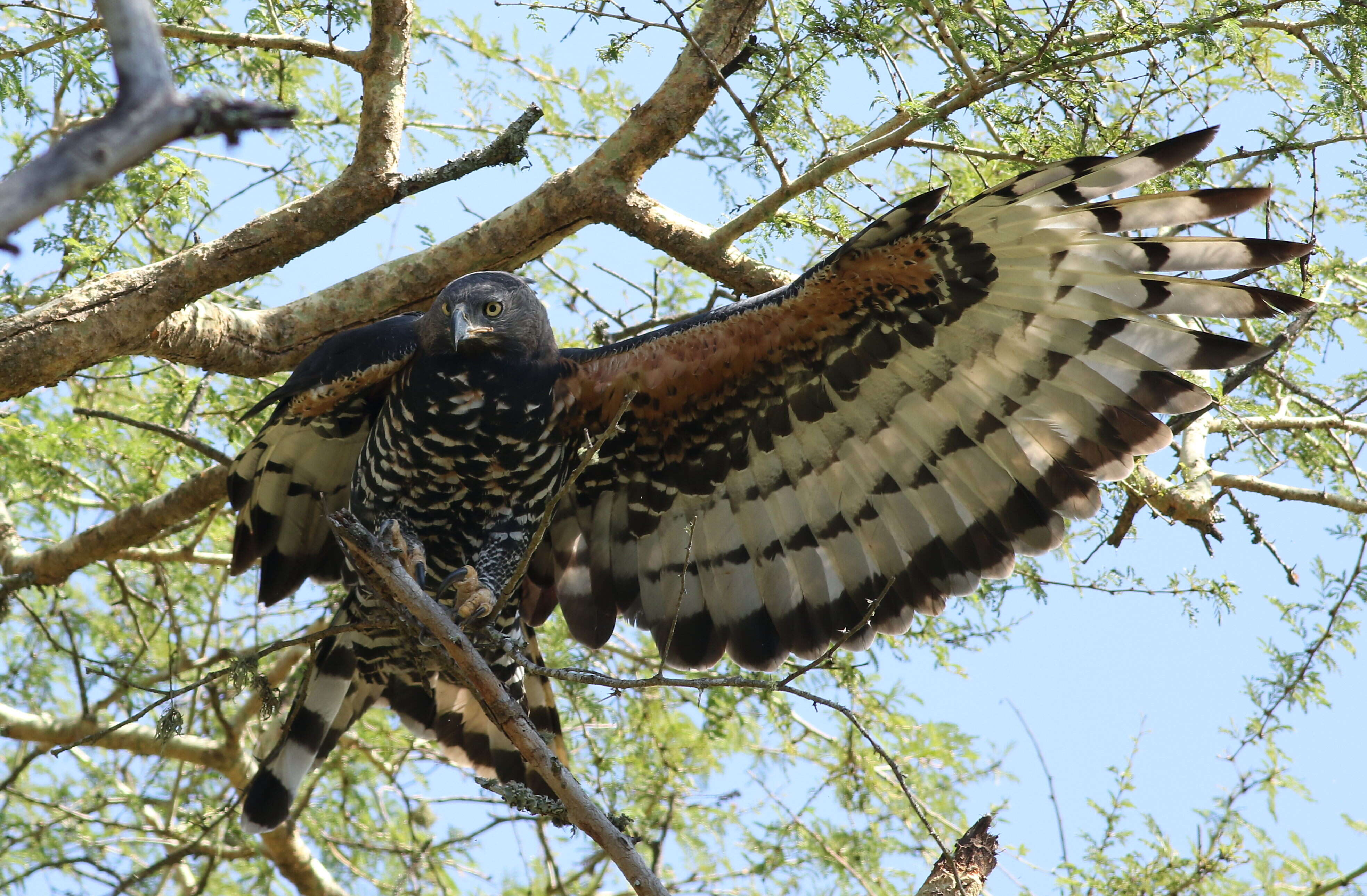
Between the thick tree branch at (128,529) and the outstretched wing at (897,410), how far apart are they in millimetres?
1512

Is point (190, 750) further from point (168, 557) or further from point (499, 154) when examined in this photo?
point (499, 154)

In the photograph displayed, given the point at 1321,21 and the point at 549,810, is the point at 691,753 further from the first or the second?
the point at 1321,21

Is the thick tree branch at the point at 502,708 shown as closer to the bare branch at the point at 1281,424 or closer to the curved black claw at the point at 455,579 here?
the curved black claw at the point at 455,579

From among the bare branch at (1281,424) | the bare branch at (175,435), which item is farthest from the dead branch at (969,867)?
the bare branch at (175,435)

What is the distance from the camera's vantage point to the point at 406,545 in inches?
163

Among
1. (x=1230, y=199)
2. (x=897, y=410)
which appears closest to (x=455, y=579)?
(x=897, y=410)

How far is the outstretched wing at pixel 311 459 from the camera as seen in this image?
419 cm

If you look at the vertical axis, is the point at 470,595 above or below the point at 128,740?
below

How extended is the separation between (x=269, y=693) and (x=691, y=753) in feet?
9.63

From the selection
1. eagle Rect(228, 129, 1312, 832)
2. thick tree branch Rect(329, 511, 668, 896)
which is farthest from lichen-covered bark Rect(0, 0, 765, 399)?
thick tree branch Rect(329, 511, 668, 896)

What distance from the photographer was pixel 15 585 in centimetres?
503

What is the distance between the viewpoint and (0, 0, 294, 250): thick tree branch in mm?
1164

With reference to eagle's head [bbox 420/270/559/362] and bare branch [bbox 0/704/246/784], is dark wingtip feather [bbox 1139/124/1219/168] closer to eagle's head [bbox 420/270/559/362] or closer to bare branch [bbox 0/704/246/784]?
eagle's head [bbox 420/270/559/362]

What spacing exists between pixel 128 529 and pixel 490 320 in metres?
2.07
